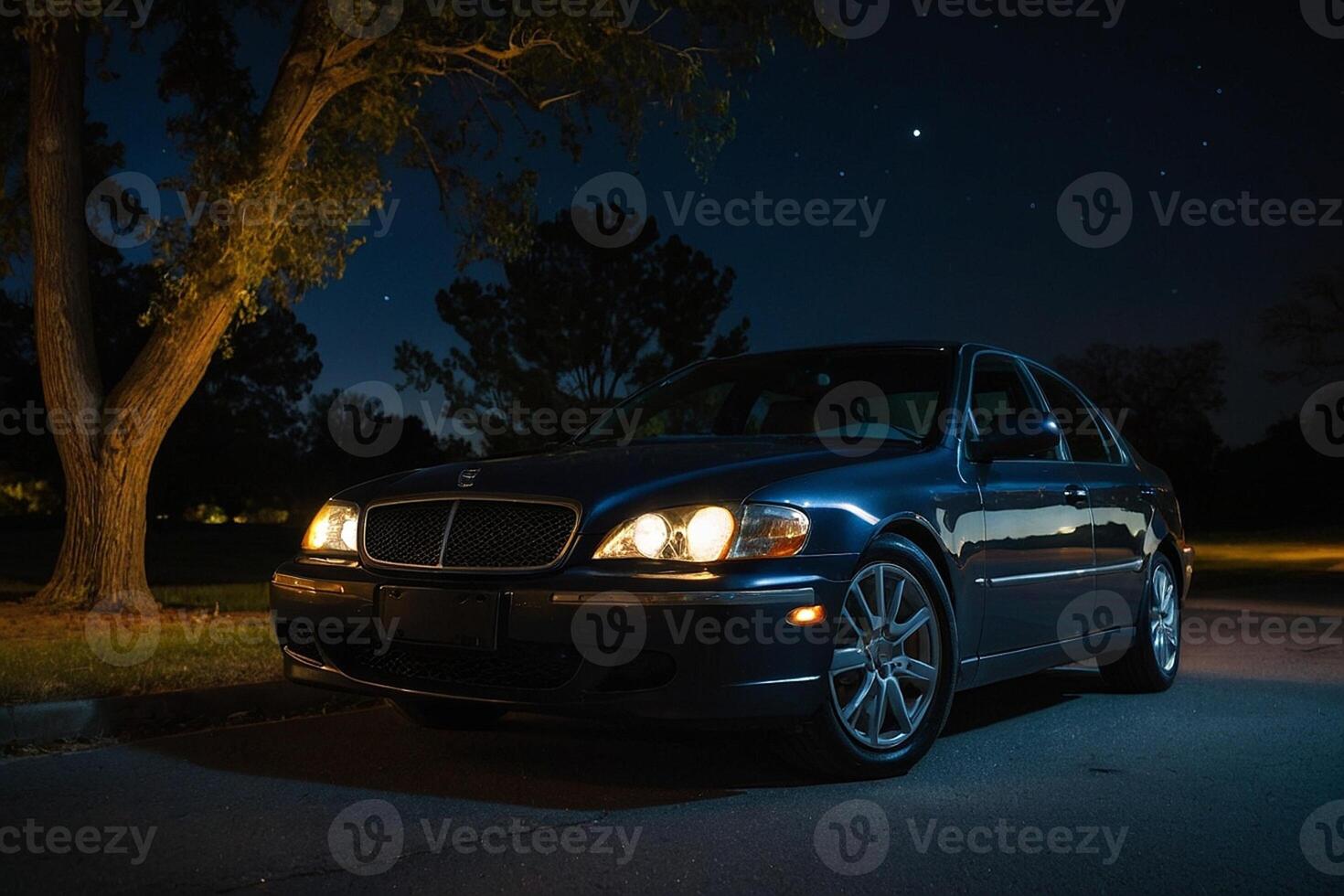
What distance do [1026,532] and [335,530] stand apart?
3.00 metres

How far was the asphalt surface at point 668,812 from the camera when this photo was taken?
3.91m

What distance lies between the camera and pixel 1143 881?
12.7 ft

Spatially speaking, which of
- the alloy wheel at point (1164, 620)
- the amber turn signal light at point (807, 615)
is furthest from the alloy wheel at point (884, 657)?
the alloy wheel at point (1164, 620)

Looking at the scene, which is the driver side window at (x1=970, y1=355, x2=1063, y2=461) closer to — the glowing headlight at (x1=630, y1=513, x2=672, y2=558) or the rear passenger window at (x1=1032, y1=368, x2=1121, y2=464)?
the rear passenger window at (x1=1032, y1=368, x2=1121, y2=464)

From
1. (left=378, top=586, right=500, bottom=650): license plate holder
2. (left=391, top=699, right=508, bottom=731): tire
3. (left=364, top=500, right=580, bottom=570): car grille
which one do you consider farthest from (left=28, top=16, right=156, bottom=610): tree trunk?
(left=378, top=586, right=500, bottom=650): license plate holder

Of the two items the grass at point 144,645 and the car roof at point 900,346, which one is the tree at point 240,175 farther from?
the car roof at point 900,346

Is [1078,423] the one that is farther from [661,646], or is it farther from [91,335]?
[91,335]

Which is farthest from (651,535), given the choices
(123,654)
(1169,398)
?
(1169,398)

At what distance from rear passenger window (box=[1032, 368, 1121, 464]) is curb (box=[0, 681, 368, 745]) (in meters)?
3.97

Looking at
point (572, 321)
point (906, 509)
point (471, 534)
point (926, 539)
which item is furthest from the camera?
point (572, 321)

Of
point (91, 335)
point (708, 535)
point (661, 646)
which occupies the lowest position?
point (661, 646)

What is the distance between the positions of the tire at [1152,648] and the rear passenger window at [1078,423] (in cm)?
70

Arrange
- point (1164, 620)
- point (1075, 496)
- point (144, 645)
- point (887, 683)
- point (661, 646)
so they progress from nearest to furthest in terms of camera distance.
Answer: point (661, 646) < point (887, 683) < point (1075, 496) < point (1164, 620) < point (144, 645)

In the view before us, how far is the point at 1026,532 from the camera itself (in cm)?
615
